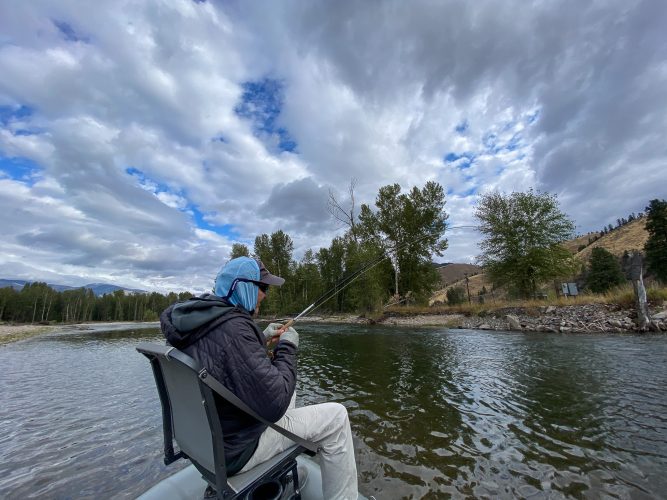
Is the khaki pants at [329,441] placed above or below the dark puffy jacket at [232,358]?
below

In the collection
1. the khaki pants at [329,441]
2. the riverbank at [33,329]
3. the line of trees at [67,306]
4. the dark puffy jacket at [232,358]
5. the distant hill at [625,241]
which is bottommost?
the riverbank at [33,329]

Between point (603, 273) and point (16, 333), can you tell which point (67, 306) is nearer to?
point (16, 333)

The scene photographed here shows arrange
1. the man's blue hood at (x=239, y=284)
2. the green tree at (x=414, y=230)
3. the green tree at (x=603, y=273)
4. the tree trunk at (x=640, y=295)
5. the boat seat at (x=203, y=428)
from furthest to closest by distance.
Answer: the green tree at (x=603, y=273) → the green tree at (x=414, y=230) → the tree trunk at (x=640, y=295) → the man's blue hood at (x=239, y=284) → the boat seat at (x=203, y=428)

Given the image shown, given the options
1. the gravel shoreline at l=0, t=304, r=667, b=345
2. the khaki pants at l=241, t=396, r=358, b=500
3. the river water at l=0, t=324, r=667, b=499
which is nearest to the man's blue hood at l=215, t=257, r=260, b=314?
→ the khaki pants at l=241, t=396, r=358, b=500

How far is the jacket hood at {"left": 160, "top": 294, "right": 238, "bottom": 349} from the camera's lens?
6.77ft

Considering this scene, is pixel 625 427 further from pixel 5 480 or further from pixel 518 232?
pixel 518 232

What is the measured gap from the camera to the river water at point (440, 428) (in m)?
4.25

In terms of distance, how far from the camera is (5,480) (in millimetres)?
4680

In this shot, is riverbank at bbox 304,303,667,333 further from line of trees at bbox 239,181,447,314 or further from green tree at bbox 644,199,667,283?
green tree at bbox 644,199,667,283

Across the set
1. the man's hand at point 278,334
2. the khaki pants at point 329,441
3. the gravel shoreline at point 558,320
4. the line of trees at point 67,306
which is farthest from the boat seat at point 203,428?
the line of trees at point 67,306

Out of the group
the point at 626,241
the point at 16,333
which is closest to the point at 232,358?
the point at 16,333

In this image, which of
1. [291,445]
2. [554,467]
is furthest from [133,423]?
[554,467]

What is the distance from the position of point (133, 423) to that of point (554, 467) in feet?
27.0

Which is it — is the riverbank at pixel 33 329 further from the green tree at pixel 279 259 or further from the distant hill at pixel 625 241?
the distant hill at pixel 625 241
